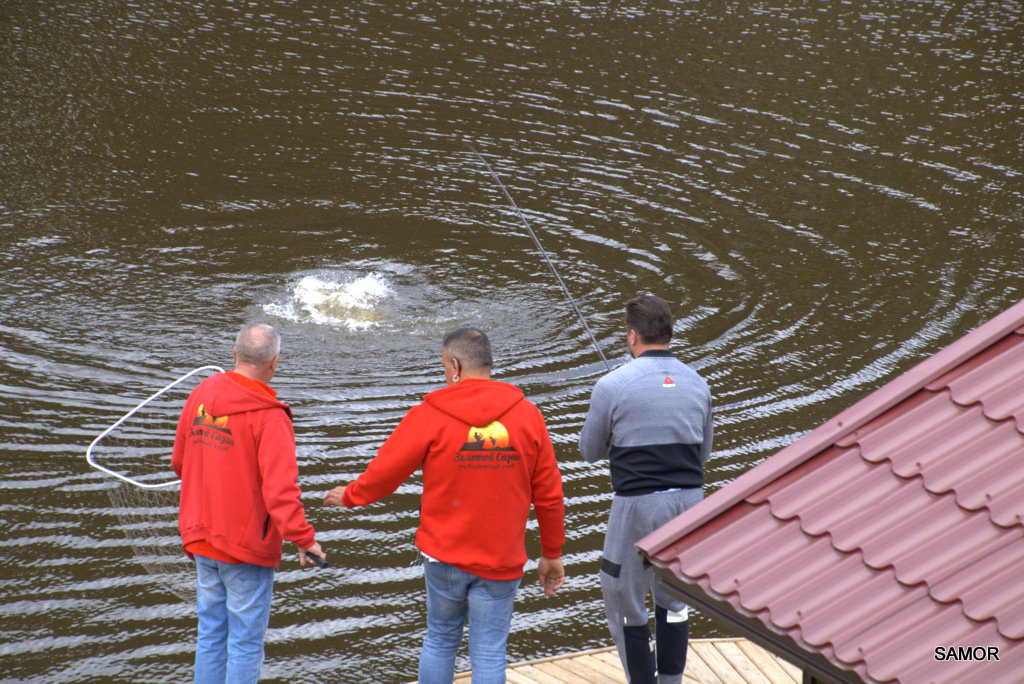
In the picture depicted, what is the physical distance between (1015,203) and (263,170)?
10.2 meters

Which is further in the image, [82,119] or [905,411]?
[82,119]

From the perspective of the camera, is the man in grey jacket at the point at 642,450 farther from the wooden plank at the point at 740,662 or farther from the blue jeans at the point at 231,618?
the blue jeans at the point at 231,618

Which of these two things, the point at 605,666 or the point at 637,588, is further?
the point at 605,666

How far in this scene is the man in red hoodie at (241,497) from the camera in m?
4.23

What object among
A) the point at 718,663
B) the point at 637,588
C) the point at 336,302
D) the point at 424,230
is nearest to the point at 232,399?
the point at 637,588

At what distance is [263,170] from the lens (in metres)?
14.3

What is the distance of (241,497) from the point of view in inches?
168

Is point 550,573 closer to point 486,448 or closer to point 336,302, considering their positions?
point 486,448

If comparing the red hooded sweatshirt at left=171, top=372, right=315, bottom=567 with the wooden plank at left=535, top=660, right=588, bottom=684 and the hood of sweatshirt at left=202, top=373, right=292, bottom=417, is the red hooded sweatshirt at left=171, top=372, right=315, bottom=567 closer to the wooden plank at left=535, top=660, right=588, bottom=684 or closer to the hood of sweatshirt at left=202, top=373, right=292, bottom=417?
the hood of sweatshirt at left=202, top=373, right=292, bottom=417

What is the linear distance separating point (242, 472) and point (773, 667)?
2803 mm

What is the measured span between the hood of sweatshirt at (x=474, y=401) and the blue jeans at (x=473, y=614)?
2.08ft

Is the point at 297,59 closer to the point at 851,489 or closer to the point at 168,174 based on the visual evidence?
the point at 168,174

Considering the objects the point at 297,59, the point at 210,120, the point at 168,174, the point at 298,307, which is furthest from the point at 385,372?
the point at 297,59

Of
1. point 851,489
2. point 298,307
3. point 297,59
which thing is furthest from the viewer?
point 297,59
